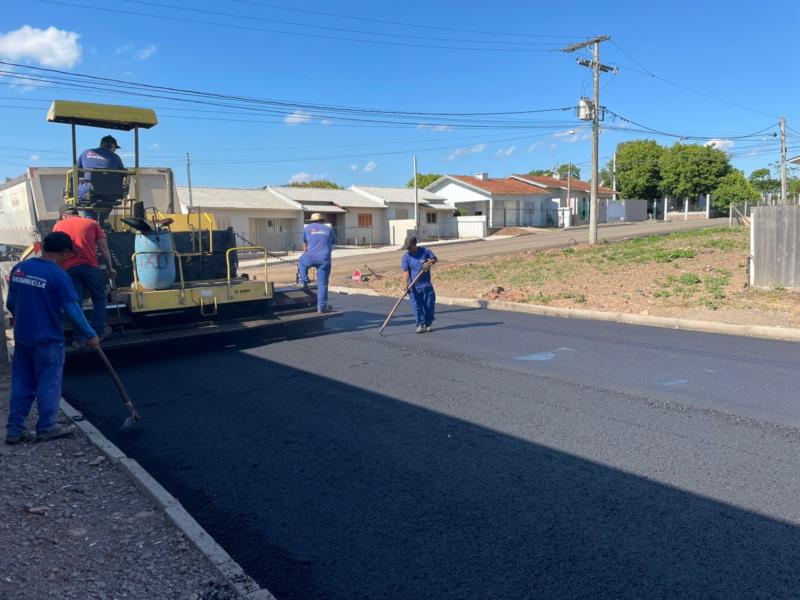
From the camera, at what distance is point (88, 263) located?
24.2 ft

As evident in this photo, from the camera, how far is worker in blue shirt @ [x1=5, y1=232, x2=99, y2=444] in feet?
17.0

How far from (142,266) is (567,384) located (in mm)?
5240

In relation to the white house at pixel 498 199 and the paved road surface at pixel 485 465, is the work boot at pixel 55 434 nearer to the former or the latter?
the paved road surface at pixel 485 465

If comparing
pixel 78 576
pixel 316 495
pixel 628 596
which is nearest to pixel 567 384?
pixel 316 495

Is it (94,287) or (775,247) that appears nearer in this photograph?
(94,287)

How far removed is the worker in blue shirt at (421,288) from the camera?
10227 mm

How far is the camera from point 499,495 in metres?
4.14

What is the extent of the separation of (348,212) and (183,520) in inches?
1562

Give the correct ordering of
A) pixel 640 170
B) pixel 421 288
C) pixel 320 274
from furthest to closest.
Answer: pixel 640 170 < pixel 320 274 < pixel 421 288

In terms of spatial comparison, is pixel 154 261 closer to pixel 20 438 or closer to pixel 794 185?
pixel 20 438

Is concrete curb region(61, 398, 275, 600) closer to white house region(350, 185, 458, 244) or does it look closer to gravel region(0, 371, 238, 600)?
gravel region(0, 371, 238, 600)

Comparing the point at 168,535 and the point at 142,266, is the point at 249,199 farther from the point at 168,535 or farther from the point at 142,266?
the point at 168,535

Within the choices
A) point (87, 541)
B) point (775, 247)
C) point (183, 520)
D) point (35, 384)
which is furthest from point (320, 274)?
point (775, 247)

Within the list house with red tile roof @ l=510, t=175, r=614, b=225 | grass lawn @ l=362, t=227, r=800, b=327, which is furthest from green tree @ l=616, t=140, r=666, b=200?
grass lawn @ l=362, t=227, r=800, b=327
